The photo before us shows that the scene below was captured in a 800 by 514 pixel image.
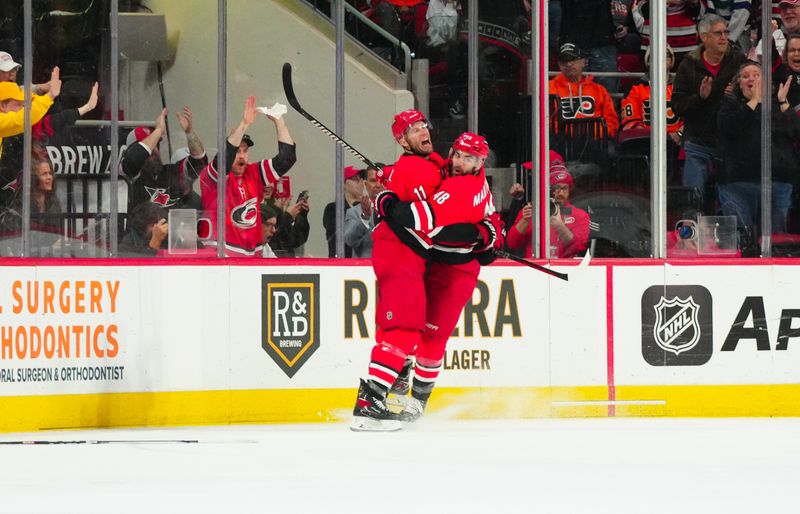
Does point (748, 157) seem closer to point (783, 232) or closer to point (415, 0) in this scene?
point (783, 232)

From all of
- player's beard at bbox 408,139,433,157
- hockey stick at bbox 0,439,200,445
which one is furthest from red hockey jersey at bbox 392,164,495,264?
hockey stick at bbox 0,439,200,445

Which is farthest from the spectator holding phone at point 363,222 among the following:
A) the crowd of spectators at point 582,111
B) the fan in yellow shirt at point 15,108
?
the fan in yellow shirt at point 15,108

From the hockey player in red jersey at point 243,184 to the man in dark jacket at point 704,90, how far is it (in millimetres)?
2037

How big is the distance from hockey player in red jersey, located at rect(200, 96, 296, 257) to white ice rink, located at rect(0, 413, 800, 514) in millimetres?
922

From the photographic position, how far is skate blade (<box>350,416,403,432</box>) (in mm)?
5977

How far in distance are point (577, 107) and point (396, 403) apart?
5.87 feet

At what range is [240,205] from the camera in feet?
21.5

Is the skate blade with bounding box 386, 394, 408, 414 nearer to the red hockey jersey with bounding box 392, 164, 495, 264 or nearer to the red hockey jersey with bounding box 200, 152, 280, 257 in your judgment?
the red hockey jersey with bounding box 392, 164, 495, 264

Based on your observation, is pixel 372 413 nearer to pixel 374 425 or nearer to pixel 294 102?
pixel 374 425

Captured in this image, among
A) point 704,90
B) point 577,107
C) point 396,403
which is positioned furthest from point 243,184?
point 704,90

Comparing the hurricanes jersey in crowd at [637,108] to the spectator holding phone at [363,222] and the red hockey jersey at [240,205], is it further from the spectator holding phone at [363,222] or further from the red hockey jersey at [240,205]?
the red hockey jersey at [240,205]

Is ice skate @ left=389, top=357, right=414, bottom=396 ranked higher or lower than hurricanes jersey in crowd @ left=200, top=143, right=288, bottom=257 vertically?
lower

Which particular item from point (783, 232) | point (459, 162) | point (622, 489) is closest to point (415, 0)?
point (459, 162)

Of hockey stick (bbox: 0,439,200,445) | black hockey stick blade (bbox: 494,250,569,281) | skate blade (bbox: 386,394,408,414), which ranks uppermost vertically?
black hockey stick blade (bbox: 494,250,569,281)
